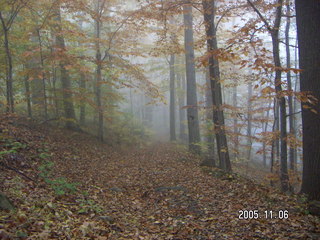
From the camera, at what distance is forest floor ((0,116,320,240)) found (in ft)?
14.0

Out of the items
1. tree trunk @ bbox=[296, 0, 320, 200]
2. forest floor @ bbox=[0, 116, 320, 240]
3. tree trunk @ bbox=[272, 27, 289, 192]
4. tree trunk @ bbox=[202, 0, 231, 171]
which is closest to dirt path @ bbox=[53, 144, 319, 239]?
forest floor @ bbox=[0, 116, 320, 240]

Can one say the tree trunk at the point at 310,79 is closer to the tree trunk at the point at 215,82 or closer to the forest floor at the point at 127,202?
the forest floor at the point at 127,202

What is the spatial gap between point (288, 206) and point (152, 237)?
314 centimetres

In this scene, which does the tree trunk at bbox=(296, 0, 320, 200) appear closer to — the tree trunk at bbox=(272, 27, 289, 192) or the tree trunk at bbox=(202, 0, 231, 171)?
the tree trunk at bbox=(272, 27, 289, 192)

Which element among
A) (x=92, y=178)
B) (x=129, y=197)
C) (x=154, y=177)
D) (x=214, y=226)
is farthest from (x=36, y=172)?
(x=214, y=226)

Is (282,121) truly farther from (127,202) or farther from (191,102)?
(191,102)

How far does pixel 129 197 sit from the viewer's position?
6.62 meters

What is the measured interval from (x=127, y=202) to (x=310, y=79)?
506 centimetres

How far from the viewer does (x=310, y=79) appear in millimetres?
5480

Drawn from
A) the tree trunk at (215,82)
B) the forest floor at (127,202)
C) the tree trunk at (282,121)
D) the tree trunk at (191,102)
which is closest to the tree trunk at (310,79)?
the forest floor at (127,202)

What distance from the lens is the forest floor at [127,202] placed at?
14.0ft

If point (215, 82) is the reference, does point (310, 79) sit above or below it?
below

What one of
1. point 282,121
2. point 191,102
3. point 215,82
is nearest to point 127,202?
point 215,82

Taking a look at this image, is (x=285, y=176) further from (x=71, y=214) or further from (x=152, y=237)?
(x=71, y=214)
